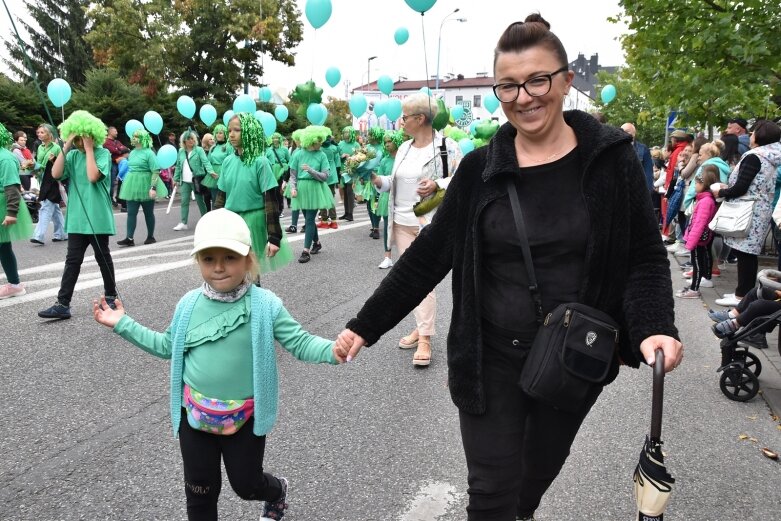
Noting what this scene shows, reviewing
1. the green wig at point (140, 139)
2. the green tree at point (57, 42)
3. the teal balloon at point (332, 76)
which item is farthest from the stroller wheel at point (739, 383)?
the green tree at point (57, 42)

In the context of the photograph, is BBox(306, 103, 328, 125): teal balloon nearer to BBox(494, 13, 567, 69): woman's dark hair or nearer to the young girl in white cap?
the young girl in white cap

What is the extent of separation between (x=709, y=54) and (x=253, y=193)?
665cm

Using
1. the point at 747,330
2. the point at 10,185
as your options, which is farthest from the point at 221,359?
the point at 10,185

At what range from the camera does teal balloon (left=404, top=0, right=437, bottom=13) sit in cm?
508

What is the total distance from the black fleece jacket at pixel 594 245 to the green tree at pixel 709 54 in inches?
269

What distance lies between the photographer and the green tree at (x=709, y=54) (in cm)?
780

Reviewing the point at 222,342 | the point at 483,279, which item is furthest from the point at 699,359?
the point at 222,342

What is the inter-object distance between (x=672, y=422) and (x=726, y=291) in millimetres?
4608

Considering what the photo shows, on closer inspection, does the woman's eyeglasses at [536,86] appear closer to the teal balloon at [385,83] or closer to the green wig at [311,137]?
the green wig at [311,137]

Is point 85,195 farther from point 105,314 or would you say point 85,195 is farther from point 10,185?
point 105,314

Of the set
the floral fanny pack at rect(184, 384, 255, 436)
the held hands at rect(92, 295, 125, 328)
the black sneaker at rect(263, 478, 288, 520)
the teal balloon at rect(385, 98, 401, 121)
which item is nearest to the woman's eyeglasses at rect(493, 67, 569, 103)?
the floral fanny pack at rect(184, 384, 255, 436)

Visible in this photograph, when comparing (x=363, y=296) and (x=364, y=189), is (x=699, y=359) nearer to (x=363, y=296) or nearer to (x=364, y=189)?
(x=363, y=296)

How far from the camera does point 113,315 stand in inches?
95.7

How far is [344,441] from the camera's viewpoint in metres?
3.59
